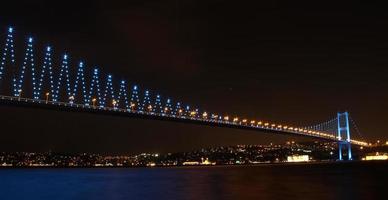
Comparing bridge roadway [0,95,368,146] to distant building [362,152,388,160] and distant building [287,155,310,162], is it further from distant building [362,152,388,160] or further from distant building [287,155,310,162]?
distant building [362,152,388,160]

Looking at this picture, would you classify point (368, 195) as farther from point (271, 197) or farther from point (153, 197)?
point (153, 197)

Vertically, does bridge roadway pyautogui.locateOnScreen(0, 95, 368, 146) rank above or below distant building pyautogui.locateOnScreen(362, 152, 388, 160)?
above

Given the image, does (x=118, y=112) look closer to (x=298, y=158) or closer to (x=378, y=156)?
(x=298, y=158)

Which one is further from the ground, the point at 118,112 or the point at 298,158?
the point at 118,112

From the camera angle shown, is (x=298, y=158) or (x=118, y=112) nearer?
(x=118, y=112)

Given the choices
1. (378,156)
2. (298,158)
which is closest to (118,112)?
(298,158)

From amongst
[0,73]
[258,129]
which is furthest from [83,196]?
[258,129]

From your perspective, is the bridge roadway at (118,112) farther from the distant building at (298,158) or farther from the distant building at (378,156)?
the distant building at (378,156)

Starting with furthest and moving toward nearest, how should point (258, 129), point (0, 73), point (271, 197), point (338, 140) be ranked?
point (338, 140)
point (258, 129)
point (0, 73)
point (271, 197)

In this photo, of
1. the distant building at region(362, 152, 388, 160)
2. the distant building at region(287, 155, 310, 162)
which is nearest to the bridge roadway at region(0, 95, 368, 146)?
the distant building at region(287, 155, 310, 162)

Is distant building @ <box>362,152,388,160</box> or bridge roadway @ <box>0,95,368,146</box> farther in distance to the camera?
distant building @ <box>362,152,388,160</box>

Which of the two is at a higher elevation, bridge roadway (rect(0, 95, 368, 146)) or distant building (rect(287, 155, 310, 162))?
bridge roadway (rect(0, 95, 368, 146))
